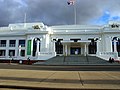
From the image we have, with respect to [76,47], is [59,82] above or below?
below

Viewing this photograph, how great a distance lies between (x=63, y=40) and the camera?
61.8 metres

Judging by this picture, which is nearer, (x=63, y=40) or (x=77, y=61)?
(x=77, y=61)

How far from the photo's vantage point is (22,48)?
66312 mm

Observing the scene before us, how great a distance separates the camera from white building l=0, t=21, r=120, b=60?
60.8 meters

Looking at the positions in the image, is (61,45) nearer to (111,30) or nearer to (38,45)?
Answer: (38,45)

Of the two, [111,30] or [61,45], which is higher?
[111,30]

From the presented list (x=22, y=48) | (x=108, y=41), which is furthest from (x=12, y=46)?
(x=108, y=41)

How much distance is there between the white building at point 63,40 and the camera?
60812mm

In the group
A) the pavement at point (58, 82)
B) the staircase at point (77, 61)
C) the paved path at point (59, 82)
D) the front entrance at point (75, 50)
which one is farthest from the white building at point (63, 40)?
the pavement at point (58, 82)

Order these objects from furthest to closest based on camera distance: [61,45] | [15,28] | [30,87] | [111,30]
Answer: [15,28], [61,45], [111,30], [30,87]

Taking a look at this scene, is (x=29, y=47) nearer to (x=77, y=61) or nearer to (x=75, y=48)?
(x=75, y=48)

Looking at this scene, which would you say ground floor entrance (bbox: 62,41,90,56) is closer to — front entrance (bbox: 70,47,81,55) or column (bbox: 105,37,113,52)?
front entrance (bbox: 70,47,81,55)

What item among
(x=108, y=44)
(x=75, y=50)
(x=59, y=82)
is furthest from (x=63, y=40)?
(x=59, y=82)

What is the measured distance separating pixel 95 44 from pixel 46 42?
15.9 m
